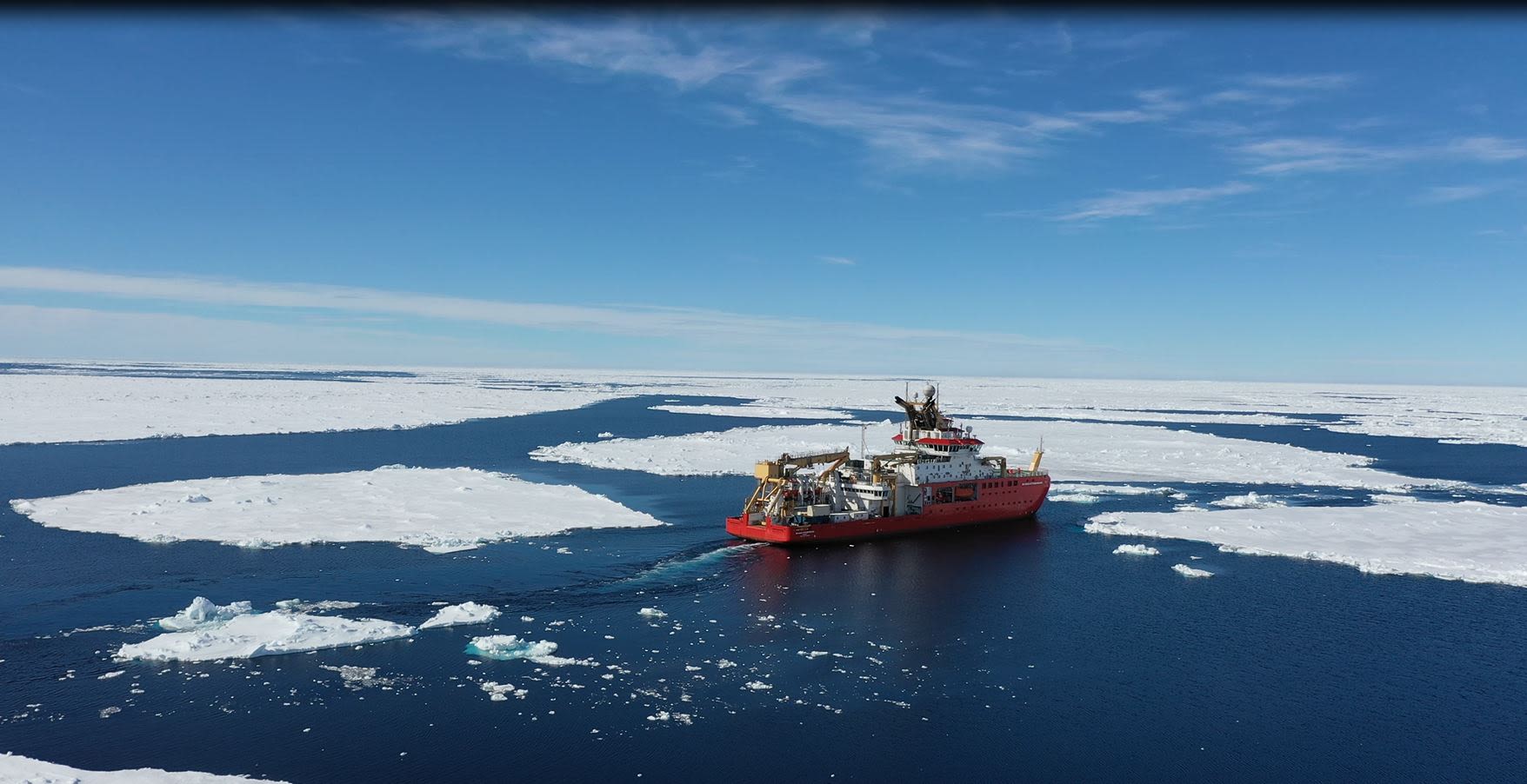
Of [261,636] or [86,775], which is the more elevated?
[261,636]

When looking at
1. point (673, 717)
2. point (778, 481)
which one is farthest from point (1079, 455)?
point (673, 717)

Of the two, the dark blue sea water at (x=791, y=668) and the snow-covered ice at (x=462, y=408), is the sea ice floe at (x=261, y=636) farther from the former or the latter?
the snow-covered ice at (x=462, y=408)

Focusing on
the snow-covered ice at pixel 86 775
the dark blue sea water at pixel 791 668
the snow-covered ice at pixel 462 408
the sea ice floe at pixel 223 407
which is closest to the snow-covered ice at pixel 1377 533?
the dark blue sea water at pixel 791 668

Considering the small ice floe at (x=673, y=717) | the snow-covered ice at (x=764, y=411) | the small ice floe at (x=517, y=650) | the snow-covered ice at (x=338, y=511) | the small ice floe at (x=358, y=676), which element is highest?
the snow-covered ice at (x=764, y=411)

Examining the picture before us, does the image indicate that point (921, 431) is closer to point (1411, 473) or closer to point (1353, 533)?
point (1353, 533)

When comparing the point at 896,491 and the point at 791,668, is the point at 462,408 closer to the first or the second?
the point at 896,491
